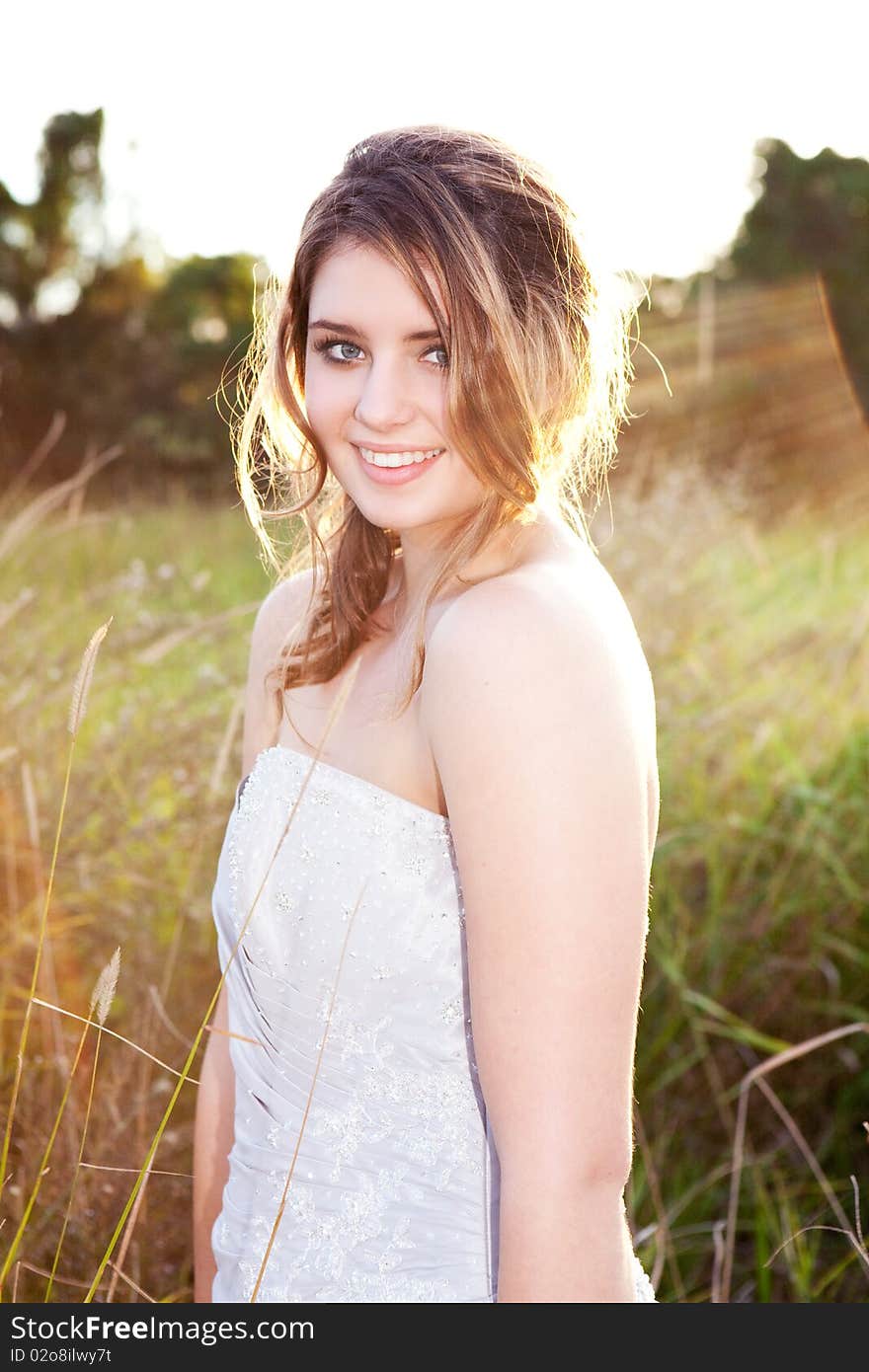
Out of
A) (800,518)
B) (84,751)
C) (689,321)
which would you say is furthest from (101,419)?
(84,751)

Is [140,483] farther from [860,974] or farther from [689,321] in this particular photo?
[860,974]

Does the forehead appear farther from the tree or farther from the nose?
the tree

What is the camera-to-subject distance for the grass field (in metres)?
2.12

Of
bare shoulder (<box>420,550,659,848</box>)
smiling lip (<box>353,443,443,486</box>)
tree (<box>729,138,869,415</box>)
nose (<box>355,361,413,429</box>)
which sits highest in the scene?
tree (<box>729,138,869,415</box>)

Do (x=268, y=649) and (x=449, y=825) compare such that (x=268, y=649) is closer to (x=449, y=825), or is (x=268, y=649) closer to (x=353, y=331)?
(x=353, y=331)

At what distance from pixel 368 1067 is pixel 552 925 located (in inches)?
17.0

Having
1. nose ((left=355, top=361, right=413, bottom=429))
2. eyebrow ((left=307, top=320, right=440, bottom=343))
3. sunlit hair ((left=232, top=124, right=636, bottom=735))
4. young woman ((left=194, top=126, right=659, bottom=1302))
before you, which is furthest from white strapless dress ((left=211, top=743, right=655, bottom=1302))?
eyebrow ((left=307, top=320, right=440, bottom=343))

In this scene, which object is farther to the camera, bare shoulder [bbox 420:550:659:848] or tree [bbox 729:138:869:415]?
tree [bbox 729:138:869:415]

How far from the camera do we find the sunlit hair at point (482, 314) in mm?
1472

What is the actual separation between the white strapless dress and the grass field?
45cm

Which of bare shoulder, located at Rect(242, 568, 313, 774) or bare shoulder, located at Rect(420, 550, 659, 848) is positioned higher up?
bare shoulder, located at Rect(420, 550, 659, 848)

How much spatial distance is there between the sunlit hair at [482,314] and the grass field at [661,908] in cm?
43

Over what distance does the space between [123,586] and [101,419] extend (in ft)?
26.3

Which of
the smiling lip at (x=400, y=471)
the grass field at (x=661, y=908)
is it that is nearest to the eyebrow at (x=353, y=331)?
the smiling lip at (x=400, y=471)
